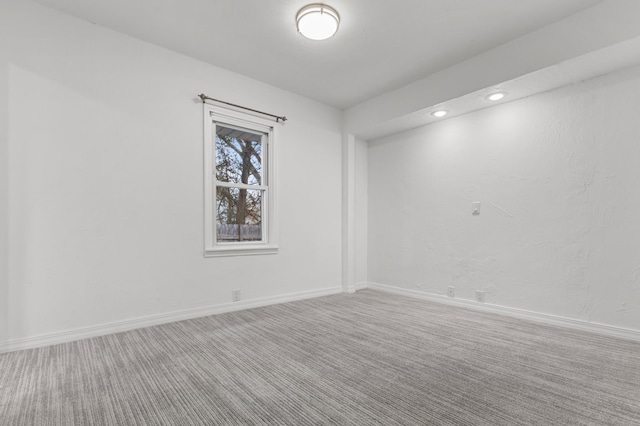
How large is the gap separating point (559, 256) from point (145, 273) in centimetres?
392

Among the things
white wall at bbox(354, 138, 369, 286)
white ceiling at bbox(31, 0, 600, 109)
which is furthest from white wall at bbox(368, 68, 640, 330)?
white ceiling at bbox(31, 0, 600, 109)

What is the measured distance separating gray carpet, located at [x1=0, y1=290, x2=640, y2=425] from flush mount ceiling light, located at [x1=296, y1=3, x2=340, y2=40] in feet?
8.26

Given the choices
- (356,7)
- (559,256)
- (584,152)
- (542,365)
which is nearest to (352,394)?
(542,365)

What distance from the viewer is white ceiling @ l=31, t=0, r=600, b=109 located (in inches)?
97.0

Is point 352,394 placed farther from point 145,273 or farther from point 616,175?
point 616,175

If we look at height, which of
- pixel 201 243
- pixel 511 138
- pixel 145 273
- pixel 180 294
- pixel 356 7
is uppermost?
pixel 356 7

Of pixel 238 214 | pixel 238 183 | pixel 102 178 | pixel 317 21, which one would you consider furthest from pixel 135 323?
pixel 317 21

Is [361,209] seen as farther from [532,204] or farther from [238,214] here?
[532,204]

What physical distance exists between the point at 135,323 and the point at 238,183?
1.74 meters

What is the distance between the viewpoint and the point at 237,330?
111 inches

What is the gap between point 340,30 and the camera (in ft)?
9.07

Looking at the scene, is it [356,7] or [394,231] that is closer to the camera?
[356,7]

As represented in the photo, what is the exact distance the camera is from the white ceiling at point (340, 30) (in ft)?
8.09

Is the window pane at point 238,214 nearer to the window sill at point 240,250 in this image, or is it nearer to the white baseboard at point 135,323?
the window sill at point 240,250
